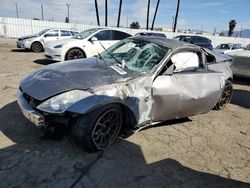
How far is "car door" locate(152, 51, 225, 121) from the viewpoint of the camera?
12.6ft

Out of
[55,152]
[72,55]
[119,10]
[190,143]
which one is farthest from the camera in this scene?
[119,10]

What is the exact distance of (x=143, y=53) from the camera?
4199 millimetres

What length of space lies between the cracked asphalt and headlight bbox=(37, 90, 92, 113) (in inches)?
25.6

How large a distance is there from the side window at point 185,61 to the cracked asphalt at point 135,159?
1.07 meters

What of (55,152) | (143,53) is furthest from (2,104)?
(143,53)

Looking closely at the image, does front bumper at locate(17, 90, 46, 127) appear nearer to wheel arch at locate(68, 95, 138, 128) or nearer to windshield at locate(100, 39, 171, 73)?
wheel arch at locate(68, 95, 138, 128)

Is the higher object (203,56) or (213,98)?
(203,56)

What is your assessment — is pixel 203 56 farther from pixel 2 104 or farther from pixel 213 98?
pixel 2 104

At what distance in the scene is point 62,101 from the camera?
10.1ft

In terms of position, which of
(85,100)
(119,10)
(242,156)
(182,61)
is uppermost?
(119,10)

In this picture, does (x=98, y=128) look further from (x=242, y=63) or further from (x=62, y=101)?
(x=242, y=63)

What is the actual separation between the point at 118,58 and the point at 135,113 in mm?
1201

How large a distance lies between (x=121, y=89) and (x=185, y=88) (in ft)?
4.22

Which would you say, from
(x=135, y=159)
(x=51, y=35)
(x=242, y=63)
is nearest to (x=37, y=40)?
(x=51, y=35)
